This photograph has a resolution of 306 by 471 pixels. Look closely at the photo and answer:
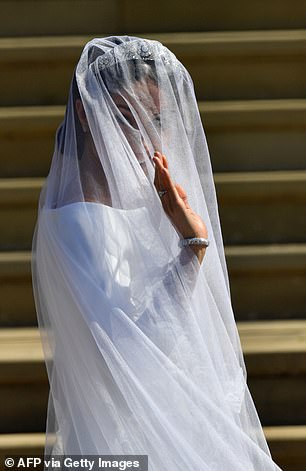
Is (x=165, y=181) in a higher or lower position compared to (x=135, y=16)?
lower

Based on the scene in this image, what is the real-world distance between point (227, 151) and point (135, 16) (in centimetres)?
89

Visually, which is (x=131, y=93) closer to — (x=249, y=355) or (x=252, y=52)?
(x=249, y=355)

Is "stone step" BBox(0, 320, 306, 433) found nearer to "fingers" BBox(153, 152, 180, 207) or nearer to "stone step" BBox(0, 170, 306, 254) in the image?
"stone step" BBox(0, 170, 306, 254)

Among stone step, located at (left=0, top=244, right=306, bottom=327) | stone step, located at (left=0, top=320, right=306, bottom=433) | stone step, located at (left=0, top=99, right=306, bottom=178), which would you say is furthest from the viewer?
stone step, located at (left=0, top=99, right=306, bottom=178)

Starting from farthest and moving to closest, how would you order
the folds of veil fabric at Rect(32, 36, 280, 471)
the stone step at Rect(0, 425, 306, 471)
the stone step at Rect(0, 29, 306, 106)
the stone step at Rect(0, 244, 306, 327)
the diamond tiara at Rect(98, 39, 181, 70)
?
the stone step at Rect(0, 29, 306, 106)
the stone step at Rect(0, 244, 306, 327)
the stone step at Rect(0, 425, 306, 471)
the diamond tiara at Rect(98, 39, 181, 70)
the folds of veil fabric at Rect(32, 36, 280, 471)

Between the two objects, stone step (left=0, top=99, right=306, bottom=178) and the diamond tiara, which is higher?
the diamond tiara

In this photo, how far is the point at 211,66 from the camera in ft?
14.2

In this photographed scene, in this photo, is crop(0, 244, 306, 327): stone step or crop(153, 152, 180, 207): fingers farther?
crop(0, 244, 306, 327): stone step

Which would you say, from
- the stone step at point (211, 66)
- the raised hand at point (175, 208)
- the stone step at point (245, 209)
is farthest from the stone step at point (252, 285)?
the raised hand at point (175, 208)

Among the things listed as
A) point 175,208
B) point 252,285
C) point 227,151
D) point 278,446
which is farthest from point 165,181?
point 227,151

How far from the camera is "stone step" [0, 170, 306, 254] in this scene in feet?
13.0

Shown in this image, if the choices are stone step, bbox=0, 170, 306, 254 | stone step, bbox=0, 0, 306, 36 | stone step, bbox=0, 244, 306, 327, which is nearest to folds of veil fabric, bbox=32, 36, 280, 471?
stone step, bbox=0, 244, 306, 327

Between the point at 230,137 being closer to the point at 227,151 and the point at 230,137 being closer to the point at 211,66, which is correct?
the point at 227,151

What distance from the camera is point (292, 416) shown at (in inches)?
137
